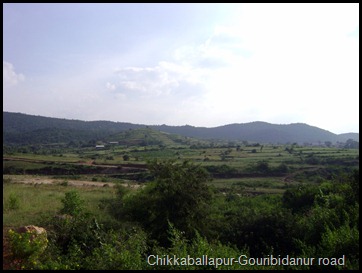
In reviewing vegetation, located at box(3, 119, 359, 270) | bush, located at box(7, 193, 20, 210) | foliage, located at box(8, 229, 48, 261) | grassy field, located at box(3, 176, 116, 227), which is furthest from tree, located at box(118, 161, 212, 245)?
foliage, located at box(8, 229, 48, 261)

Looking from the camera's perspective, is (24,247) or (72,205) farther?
(72,205)

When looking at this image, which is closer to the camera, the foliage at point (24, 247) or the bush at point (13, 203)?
the foliage at point (24, 247)

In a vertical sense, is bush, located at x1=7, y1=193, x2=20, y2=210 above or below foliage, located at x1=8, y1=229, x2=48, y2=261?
below

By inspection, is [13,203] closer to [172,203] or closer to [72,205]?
[72,205]

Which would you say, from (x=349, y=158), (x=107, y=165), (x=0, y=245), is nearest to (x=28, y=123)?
(x=107, y=165)

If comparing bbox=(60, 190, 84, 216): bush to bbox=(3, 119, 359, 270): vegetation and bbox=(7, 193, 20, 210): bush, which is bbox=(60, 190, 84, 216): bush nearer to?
bbox=(3, 119, 359, 270): vegetation

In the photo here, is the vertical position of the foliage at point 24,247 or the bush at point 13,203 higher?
the foliage at point 24,247

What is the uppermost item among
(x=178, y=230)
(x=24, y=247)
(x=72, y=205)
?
(x=24, y=247)

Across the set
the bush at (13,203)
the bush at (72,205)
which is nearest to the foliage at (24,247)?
the bush at (72,205)

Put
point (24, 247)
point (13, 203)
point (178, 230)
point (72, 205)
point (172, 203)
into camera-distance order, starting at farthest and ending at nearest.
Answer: point (13, 203), point (72, 205), point (172, 203), point (178, 230), point (24, 247)

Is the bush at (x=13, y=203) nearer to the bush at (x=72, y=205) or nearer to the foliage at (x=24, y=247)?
the bush at (x=72, y=205)

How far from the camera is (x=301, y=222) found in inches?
612

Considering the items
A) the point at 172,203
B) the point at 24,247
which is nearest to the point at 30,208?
the point at 172,203

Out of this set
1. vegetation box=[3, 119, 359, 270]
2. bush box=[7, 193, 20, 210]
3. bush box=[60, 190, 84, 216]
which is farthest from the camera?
bush box=[7, 193, 20, 210]
